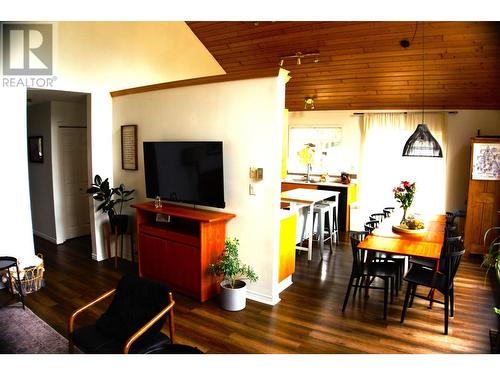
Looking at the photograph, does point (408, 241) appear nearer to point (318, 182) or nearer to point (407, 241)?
point (407, 241)

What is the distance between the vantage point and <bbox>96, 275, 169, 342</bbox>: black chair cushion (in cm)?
249

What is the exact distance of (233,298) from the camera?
3.57 metres

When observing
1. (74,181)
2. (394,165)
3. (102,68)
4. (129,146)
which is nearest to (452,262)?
(394,165)

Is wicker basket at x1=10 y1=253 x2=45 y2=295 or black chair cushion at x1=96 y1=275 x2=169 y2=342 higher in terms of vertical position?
black chair cushion at x1=96 y1=275 x2=169 y2=342

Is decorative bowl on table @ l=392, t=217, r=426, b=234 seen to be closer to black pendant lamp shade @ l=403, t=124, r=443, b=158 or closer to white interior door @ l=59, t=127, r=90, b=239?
black pendant lamp shade @ l=403, t=124, r=443, b=158

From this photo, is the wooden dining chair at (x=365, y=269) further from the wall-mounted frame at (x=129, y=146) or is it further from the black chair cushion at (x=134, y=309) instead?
the wall-mounted frame at (x=129, y=146)

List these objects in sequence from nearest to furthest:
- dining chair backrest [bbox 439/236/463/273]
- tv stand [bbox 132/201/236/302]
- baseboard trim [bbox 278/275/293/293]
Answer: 1. dining chair backrest [bbox 439/236/463/273]
2. tv stand [bbox 132/201/236/302]
3. baseboard trim [bbox 278/275/293/293]

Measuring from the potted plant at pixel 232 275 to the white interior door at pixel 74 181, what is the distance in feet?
11.5

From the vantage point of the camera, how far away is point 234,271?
3635 mm

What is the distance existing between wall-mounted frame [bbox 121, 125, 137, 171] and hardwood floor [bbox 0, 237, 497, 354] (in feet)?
4.83

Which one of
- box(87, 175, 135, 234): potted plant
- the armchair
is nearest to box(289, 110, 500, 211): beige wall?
box(87, 175, 135, 234): potted plant

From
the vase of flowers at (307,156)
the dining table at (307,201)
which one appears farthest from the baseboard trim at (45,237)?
the vase of flowers at (307,156)
